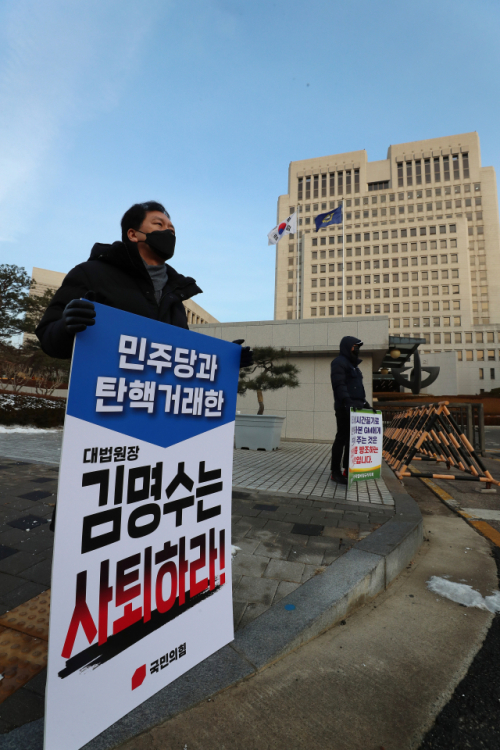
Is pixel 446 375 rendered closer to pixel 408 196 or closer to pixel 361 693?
pixel 361 693

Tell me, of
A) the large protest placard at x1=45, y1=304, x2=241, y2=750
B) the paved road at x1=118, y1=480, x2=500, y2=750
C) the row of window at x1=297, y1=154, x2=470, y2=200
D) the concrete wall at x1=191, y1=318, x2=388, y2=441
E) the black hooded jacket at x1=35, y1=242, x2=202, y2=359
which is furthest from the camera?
the row of window at x1=297, y1=154, x2=470, y2=200

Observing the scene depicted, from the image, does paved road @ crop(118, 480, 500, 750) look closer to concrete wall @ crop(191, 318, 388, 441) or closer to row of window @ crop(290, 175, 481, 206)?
concrete wall @ crop(191, 318, 388, 441)

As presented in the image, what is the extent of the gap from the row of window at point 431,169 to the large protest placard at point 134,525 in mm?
85191

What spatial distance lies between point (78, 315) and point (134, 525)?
2.29 feet

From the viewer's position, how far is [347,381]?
520cm

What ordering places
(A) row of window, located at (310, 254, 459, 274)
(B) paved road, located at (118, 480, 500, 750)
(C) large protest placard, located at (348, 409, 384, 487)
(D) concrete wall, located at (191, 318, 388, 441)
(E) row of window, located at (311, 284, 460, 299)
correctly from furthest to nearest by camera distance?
(A) row of window, located at (310, 254, 459, 274) → (E) row of window, located at (311, 284, 460, 299) → (D) concrete wall, located at (191, 318, 388, 441) → (C) large protest placard, located at (348, 409, 384, 487) → (B) paved road, located at (118, 480, 500, 750)

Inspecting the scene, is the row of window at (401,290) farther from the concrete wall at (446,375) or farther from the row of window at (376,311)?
the concrete wall at (446,375)

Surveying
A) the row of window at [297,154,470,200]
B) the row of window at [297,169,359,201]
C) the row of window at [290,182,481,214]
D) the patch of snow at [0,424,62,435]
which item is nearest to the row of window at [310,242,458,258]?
the row of window at [290,182,481,214]

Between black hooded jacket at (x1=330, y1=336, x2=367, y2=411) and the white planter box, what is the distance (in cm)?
439

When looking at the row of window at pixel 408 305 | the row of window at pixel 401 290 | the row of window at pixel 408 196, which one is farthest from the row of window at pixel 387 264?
the row of window at pixel 408 196

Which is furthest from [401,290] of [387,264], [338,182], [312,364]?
[312,364]

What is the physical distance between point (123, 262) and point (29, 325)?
22456 millimetres

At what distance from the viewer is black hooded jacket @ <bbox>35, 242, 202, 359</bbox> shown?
1.47 m

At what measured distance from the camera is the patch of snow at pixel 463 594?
83.2 inches
